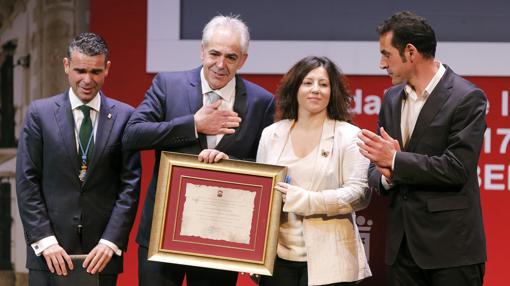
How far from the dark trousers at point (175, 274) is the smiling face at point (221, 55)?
0.76 meters

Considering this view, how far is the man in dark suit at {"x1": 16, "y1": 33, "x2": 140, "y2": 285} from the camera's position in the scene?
9.59 feet

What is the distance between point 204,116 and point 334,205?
0.62m

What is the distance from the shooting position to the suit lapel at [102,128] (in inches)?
117

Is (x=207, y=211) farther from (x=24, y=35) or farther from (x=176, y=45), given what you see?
(x=24, y=35)

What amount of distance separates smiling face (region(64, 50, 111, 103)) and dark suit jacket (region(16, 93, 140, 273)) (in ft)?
0.27

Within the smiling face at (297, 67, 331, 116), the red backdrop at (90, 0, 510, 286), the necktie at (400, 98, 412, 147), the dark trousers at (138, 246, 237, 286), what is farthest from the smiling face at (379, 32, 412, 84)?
the red backdrop at (90, 0, 510, 286)

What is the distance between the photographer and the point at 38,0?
14.7 feet

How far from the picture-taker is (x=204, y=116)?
2936 mm

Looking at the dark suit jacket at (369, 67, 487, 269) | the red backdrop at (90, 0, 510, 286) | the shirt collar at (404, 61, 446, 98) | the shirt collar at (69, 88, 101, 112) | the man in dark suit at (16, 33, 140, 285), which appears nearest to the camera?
the dark suit jacket at (369, 67, 487, 269)

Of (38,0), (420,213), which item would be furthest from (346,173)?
(38,0)

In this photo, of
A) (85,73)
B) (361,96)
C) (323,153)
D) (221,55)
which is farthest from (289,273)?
(361,96)

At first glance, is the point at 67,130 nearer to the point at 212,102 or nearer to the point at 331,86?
the point at 212,102

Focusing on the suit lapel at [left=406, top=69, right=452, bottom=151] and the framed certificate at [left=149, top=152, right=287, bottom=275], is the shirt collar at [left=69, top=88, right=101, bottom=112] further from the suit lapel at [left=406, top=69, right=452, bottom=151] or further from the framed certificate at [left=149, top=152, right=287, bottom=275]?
the suit lapel at [left=406, top=69, right=452, bottom=151]

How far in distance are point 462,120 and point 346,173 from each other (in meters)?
0.48
